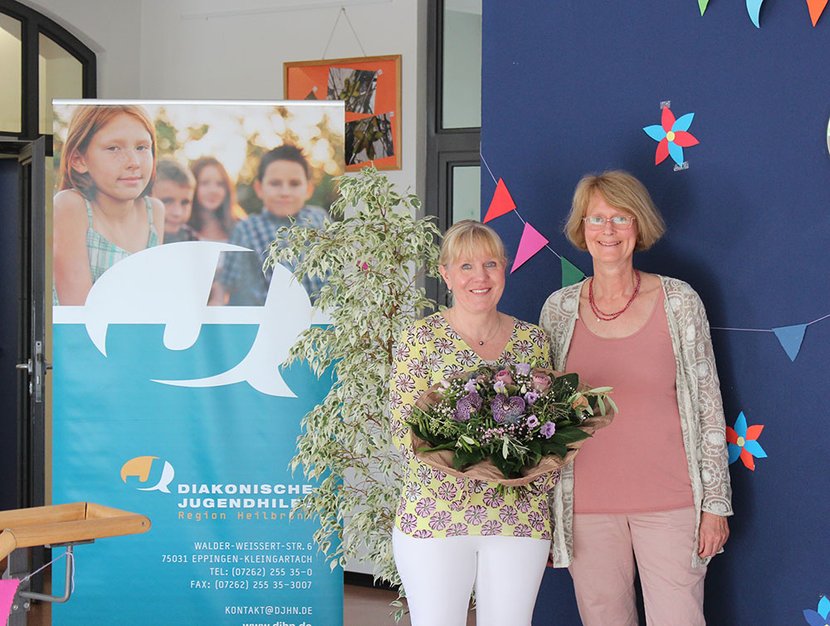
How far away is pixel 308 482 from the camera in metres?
3.60

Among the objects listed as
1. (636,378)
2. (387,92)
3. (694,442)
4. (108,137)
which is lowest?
(694,442)

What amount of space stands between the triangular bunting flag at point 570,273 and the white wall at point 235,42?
2.01m

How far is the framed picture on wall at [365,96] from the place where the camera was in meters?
4.95

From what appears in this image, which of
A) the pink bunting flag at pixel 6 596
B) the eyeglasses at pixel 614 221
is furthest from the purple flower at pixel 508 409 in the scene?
the pink bunting flag at pixel 6 596

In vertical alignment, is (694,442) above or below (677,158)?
below

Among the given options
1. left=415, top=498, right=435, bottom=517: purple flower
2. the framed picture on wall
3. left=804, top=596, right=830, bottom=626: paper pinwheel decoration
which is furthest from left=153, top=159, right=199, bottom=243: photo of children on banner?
left=804, top=596, right=830, bottom=626: paper pinwheel decoration

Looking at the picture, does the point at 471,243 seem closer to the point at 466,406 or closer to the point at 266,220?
the point at 466,406

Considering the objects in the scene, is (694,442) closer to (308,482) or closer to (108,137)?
(308,482)

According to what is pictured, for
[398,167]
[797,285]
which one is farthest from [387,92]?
[797,285]

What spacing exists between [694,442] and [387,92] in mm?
2959

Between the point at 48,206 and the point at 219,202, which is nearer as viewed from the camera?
the point at 219,202

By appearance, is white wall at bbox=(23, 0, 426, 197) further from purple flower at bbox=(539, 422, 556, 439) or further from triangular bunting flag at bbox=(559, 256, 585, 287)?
purple flower at bbox=(539, 422, 556, 439)

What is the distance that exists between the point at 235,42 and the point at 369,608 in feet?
9.65

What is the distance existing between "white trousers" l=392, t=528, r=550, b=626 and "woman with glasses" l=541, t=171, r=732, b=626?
0.18 meters
